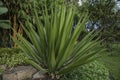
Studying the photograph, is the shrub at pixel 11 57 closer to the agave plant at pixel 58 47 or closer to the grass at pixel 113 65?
the agave plant at pixel 58 47

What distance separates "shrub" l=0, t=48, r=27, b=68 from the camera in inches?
249

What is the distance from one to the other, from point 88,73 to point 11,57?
2.25 m

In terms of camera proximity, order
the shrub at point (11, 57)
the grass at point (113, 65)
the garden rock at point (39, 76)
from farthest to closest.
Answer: the grass at point (113, 65), the shrub at point (11, 57), the garden rock at point (39, 76)

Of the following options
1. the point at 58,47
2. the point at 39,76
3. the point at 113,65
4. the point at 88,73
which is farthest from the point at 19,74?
the point at 113,65

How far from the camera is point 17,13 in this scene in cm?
1008

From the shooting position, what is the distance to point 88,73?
18.0 feet

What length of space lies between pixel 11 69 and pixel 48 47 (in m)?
1.62

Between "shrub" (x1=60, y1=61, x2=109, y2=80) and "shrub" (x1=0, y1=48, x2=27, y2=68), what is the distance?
1.57 metres

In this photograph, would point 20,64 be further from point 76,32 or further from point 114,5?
point 114,5

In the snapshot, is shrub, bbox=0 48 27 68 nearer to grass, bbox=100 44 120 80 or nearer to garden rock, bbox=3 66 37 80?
garden rock, bbox=3 66 37 80

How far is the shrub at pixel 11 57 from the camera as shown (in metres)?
6.33

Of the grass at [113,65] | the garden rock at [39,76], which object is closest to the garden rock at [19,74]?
the garden rock at [39,76]

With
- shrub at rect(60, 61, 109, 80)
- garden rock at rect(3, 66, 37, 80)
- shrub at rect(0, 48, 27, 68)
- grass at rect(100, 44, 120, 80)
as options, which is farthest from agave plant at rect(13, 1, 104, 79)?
grass at rect(100, 44, 120, 80)

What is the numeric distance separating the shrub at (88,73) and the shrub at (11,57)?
157 centimetres
